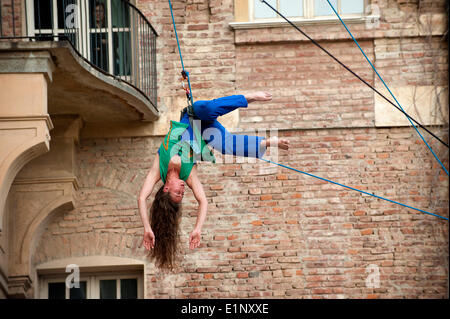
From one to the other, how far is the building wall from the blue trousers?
10.2 feet

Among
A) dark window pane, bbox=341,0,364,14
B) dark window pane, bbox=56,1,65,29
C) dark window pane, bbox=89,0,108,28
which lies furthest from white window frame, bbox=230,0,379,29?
dark window pane, bbox=56,1,65,29

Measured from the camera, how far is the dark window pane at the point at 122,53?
583 inches

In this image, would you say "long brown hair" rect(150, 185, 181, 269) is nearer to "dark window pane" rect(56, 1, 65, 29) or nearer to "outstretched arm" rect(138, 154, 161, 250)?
"outstretched arm" rect(138, 154, 161, 250)

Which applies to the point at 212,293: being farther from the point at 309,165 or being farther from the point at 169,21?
the point at 169,21

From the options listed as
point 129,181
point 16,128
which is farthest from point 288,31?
point 16,128

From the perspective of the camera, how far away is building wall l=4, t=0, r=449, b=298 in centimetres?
1450

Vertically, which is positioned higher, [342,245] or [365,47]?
[365,47]

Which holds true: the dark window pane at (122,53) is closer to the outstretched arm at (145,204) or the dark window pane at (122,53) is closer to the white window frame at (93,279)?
the white window frame at (93,279)

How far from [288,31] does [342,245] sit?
2.54 metres

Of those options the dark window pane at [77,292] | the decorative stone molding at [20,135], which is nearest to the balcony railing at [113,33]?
the decorative stone molding at [20,135]

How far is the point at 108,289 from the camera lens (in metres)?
14.9

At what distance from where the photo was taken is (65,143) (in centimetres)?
1475

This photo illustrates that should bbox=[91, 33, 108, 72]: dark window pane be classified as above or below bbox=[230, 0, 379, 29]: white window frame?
below

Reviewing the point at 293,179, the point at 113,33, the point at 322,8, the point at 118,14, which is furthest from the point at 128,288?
the point at 322,8
